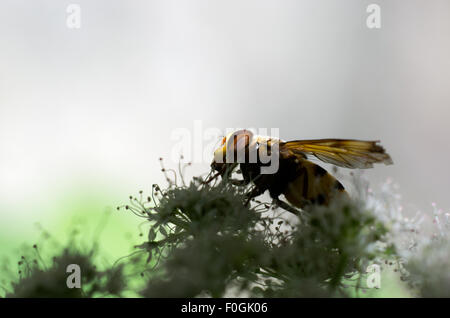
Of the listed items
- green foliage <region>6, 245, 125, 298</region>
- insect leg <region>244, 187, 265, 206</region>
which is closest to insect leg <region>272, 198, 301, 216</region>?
insect leg <region>244, 187, 265, 206</region>

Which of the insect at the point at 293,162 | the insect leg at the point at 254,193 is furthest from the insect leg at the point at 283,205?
the insect leg at the point at 254,193

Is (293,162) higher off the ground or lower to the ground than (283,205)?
higher

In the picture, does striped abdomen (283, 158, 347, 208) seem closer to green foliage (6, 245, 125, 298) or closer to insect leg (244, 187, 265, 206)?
insect leg (244, 187, 265, 206)

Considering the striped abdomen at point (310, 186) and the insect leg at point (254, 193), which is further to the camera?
the insect leg at point (254, 193)

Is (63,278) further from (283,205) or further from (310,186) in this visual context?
(310,186)

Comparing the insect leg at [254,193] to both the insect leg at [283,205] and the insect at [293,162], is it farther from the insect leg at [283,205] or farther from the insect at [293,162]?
the insect leg at [283,205]

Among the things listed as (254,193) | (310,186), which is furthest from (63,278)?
(310,186)
